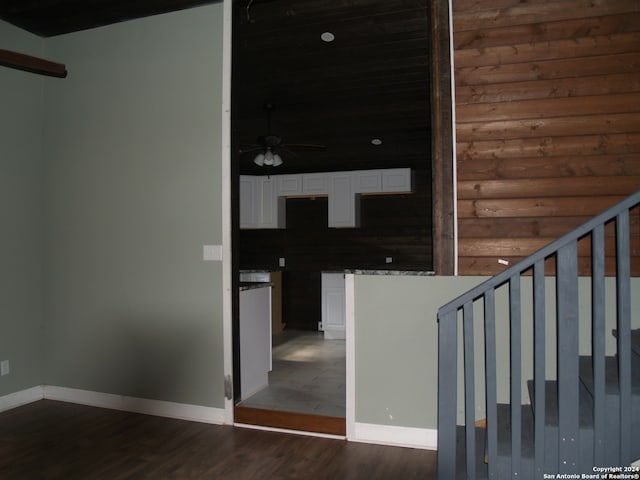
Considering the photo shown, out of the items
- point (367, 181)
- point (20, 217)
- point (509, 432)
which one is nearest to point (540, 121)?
point (509, 432)

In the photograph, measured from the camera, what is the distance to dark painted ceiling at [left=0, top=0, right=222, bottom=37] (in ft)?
11.0

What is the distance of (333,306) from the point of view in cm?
648

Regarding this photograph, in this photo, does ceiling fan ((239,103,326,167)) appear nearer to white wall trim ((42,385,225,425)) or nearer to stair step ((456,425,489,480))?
white wall trim ((42,385,225,425))

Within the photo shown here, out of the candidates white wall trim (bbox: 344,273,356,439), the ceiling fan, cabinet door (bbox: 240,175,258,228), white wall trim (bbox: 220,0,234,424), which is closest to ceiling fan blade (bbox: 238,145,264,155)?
the ceiling fan

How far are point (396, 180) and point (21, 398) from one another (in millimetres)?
5201

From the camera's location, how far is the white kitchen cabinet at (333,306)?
251 inches

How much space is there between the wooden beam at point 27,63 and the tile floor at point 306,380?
229 centimetres

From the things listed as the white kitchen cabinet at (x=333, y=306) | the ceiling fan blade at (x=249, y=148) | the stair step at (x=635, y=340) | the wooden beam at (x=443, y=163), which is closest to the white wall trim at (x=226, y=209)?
the wooden beam at (x=443, y=163)

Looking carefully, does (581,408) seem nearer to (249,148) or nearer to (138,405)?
(138,405)

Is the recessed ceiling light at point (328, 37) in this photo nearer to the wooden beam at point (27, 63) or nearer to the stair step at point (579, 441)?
the wooden beam at point (27, 63)

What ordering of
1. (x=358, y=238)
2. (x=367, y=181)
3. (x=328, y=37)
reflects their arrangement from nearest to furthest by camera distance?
(x=328, y=37), (x=367, y=181), (x=358, y=238)

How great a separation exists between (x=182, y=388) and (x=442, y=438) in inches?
75.5

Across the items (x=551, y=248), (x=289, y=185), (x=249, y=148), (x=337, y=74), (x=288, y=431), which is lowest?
(x=288, y=431)

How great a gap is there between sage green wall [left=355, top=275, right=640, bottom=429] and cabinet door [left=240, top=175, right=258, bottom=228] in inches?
193
